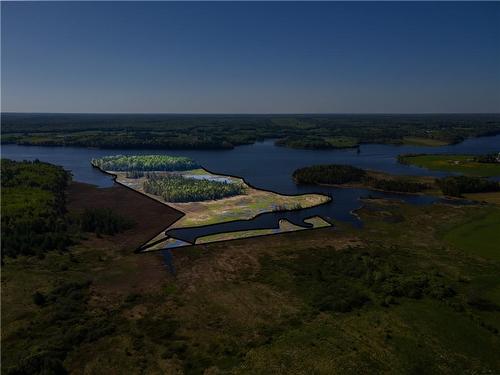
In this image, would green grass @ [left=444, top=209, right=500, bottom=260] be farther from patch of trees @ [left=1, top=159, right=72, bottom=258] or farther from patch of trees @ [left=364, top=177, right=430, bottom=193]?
patch of trees @ [left=1, top=159, right=72, bottom=258]

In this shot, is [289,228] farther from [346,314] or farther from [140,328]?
[140,328]

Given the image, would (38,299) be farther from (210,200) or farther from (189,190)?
(189,190)

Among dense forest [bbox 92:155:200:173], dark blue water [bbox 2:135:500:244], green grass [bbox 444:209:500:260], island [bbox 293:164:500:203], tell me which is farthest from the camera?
dense forest [bbox 92:155:200:173]

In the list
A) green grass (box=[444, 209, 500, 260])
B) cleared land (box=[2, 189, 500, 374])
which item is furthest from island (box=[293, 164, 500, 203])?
cleared land (box=[2, 189, 500, 374])

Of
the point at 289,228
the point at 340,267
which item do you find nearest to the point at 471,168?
the point at 289,228

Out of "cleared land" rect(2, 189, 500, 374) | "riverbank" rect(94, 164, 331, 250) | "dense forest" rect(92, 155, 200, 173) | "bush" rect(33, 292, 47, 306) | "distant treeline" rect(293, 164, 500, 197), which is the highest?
"dense forest" rect(92, 155, 200, 173)

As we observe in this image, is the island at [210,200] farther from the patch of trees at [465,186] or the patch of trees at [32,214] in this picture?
the patch of trees at [465,186]

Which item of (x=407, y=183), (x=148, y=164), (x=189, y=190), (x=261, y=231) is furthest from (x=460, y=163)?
(x=148, y=164)
